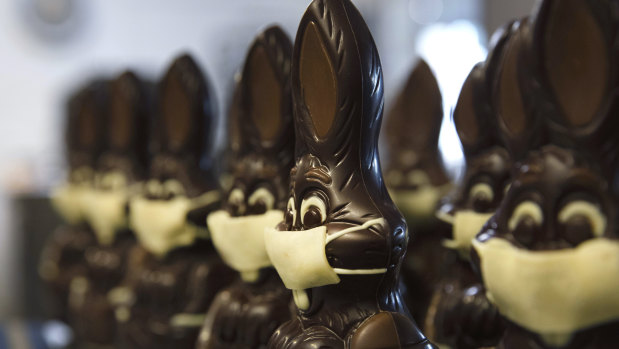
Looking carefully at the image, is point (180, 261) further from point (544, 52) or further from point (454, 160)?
point (454, 160)

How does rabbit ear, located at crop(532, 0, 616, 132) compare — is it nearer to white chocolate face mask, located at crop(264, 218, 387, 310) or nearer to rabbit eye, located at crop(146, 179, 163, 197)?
white chocolate face mask, located at crop(264, 218, 387, 310)

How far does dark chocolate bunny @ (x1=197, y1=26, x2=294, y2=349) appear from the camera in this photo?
3.27 feet

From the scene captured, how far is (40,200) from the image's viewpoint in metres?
2.64

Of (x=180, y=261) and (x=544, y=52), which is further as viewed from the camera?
(x=180, y=261)

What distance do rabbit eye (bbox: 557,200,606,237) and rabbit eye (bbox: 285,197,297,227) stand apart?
0.29m

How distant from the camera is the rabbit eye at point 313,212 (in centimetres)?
80

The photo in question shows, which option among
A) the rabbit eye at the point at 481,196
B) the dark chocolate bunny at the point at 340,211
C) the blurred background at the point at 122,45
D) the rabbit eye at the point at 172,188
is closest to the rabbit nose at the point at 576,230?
the dark chocolate bunny at the point at 340,211

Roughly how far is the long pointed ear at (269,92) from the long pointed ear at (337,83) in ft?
0.54

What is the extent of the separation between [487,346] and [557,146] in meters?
0.34

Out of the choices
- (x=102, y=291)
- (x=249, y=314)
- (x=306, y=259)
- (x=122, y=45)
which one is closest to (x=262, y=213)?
(x=249, y=314)

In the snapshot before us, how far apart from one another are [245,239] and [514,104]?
1.38 feet

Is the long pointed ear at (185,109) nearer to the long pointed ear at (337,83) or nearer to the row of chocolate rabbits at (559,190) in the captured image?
the long pointed ear at (337,83)

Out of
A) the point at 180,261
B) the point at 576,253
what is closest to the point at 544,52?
the point at 576,253

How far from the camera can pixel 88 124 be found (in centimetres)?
182
